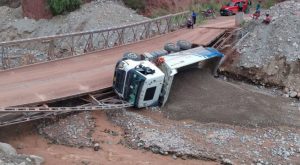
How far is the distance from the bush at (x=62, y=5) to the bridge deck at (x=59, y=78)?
44.6 feet

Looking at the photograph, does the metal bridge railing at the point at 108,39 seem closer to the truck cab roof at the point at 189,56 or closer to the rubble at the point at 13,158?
the truck cab roof at the point at 189,56

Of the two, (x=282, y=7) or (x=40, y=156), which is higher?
(x=282, y=7)

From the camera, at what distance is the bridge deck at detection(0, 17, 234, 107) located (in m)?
22.5

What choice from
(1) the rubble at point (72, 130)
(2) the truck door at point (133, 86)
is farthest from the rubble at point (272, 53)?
(1) the rubble at point (72, 130)

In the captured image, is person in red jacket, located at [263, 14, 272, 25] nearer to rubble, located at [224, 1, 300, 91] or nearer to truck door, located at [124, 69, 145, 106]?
rubble, located at [224, 1, 300, 91]

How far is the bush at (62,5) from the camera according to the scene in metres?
42.5

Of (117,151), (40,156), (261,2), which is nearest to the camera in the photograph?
(40,156)

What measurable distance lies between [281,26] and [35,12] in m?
23.9

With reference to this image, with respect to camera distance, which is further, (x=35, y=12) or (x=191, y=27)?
(x=35, y=12)

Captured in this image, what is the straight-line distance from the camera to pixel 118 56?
29.2 m

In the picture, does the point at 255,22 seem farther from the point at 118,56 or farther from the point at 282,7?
the point at 118,56

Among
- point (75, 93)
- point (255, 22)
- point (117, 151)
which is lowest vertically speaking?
point (117, 151)

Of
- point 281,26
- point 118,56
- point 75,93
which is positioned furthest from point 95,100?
point 281,26

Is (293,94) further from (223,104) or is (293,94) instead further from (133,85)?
(133,85)
